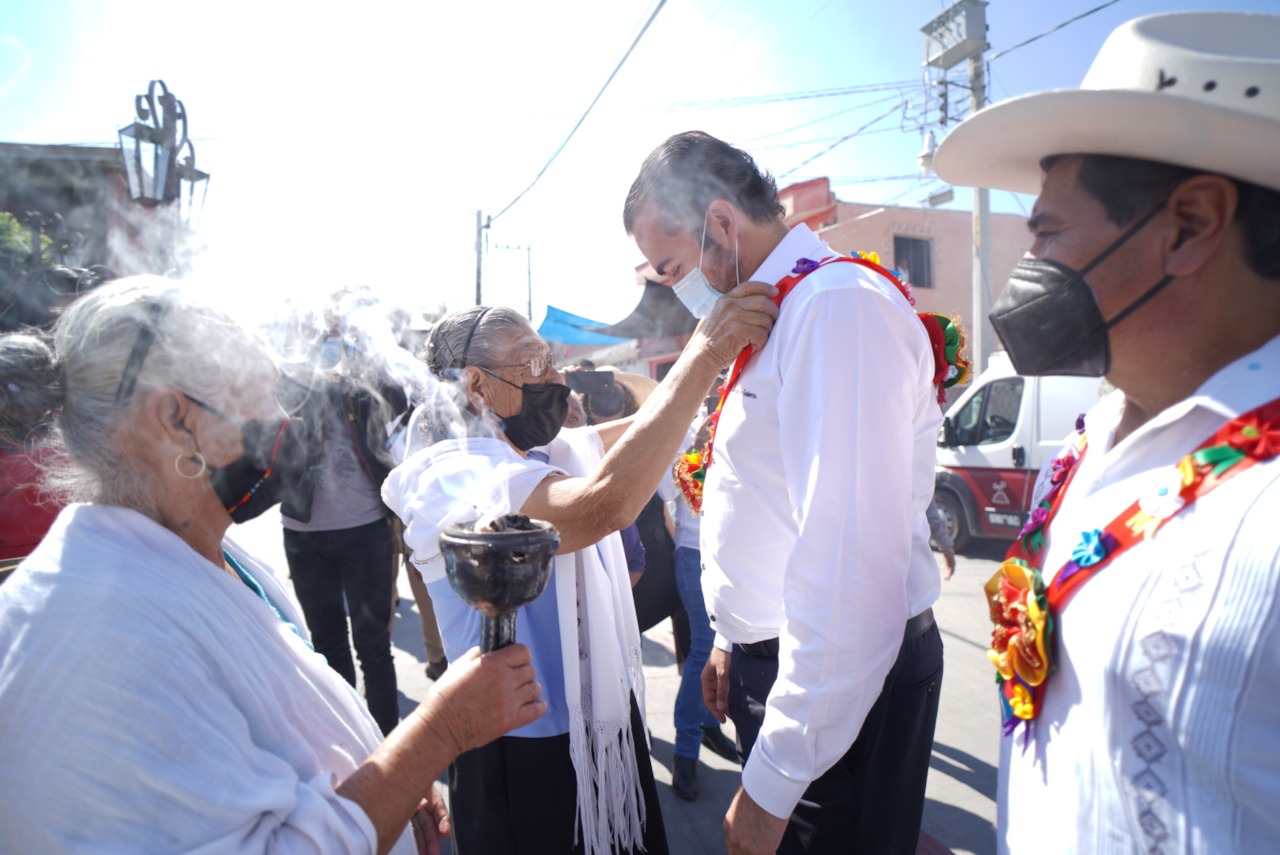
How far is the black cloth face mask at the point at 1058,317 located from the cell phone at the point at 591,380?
3.33 m

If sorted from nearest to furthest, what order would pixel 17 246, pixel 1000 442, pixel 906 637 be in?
pixel 906 637 → pixel 17 246 → pixel 1000 442

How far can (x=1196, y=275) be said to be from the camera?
3.54ft

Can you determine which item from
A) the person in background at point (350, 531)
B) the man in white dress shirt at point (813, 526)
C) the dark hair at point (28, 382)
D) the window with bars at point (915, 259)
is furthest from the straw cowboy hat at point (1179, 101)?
the window with bars at point (915, 259)

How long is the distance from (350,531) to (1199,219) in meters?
3.82

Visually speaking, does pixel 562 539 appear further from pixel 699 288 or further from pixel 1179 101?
pixel 1179 101

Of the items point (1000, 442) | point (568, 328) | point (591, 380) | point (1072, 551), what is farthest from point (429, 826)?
point (568, 328)

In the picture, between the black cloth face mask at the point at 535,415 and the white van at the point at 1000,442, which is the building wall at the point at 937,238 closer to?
the white van at the point at 1000,442

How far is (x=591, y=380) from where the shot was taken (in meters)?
4.55

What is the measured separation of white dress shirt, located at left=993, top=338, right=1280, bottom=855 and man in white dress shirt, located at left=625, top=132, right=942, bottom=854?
14.9 inches

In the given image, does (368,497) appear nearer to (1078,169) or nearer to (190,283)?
(190,283)

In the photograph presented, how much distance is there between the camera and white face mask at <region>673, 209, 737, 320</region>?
203 centimetres

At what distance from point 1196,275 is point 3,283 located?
417cm

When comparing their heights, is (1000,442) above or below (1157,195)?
below

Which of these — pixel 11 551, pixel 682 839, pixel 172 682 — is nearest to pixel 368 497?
pixel 11 551
